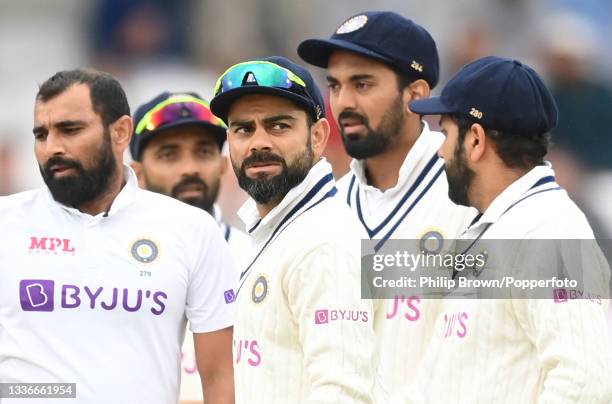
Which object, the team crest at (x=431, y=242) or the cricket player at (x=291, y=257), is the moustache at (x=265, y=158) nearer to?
the cricket player at (x=291, y=257)

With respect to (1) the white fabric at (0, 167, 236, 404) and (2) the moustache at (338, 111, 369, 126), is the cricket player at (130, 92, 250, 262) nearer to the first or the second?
(2) the moustache at (338, 111, 369, 126)

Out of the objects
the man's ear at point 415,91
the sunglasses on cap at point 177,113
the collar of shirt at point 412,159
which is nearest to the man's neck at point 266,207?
the collar of shirt at point 412,159

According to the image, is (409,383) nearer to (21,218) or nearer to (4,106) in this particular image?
(21,218)

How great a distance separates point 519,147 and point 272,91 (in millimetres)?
771

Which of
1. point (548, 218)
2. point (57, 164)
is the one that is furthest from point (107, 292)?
point (548, 218)

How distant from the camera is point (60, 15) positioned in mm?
10516

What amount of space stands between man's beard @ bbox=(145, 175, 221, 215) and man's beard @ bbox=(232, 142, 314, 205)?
1786 mm

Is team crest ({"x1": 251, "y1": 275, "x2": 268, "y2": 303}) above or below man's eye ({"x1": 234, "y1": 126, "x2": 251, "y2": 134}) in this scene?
below

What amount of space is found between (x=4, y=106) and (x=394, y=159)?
5.56 meters

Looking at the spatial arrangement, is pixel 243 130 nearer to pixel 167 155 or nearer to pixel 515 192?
pixel 515 192

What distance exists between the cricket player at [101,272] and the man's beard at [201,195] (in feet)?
3.93

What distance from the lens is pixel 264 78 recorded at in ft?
13.6

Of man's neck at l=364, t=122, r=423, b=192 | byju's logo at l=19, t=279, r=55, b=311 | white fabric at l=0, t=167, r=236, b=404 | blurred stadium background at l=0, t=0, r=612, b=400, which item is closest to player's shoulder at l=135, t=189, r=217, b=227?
white fabric at l=0, t=167, r=236, b=404

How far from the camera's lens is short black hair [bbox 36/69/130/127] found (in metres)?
4.60
